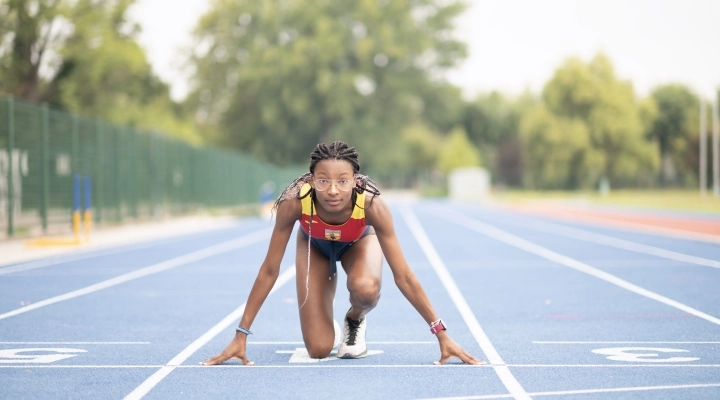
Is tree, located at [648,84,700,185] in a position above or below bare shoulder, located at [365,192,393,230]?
above

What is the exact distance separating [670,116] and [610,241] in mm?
72317

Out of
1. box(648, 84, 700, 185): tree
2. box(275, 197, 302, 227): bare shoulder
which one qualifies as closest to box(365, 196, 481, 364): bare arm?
box(275, 197, 302, 227): bare shoulder

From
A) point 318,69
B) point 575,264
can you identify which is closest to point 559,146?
point 318,69

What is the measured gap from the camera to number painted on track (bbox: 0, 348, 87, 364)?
6.73m

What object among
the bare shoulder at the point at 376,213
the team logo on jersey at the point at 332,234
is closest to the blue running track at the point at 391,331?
the team logo on jersey at the point at 332,234

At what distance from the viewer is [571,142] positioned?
2950 inches

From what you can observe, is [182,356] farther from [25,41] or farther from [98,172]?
[25,41]

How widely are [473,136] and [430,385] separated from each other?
103223 mm

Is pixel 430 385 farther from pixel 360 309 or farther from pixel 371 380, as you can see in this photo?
pixel 360 309

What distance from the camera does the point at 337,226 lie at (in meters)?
6.63

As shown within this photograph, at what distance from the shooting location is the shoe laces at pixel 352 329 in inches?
271

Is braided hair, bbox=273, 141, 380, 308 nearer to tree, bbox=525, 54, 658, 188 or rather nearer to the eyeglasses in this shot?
the eyeglasses

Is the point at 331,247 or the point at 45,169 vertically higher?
the point at 45,169

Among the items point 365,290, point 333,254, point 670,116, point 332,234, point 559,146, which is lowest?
point 365,290
